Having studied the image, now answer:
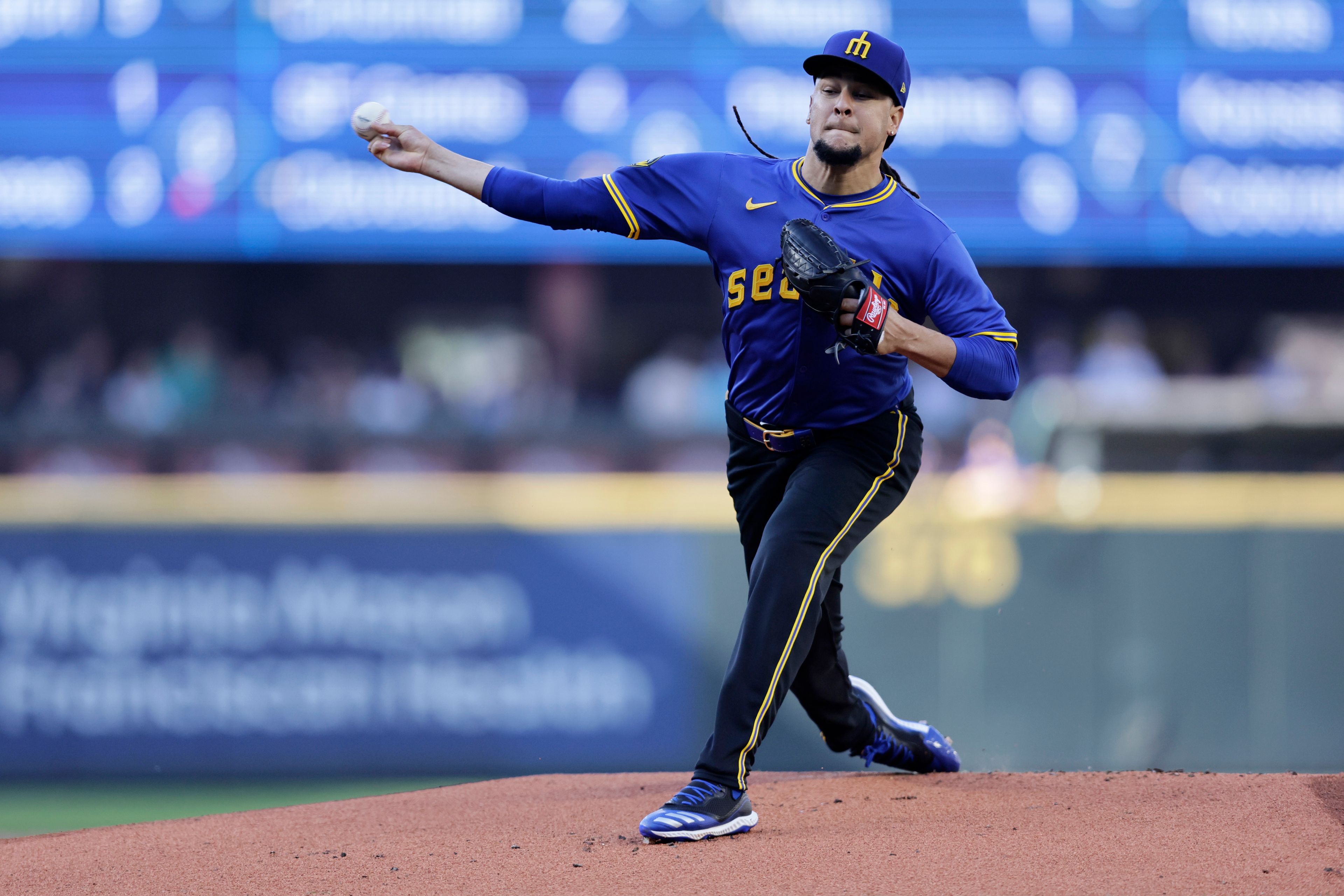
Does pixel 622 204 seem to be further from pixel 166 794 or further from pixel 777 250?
pixel 166 794

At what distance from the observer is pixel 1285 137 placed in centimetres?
706

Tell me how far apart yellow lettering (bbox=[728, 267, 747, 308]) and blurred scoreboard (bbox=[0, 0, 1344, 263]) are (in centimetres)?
387

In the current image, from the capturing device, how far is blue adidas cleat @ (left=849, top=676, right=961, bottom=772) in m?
3.79

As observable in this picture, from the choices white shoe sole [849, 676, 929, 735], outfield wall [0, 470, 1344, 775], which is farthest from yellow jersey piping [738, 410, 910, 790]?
outfield wall [0, 470, 1344, 775]

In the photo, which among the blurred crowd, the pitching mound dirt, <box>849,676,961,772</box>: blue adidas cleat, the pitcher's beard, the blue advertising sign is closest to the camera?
the pitching mound dirt

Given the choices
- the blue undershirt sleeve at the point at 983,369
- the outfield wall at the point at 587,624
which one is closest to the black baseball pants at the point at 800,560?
the blue undershirt sleeve at the point at 983,369

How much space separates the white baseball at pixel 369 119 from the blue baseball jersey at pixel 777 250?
0.33 meters

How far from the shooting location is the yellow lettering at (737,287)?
329 centimetres

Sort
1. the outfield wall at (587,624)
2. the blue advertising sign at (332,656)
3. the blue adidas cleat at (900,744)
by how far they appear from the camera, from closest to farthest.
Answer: the blue adidas cleat at (900,744) → the outfield wall at (587,624) → the blue advertising sign at (332,656)

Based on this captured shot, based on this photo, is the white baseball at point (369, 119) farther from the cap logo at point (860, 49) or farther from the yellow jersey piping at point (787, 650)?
the yellow jersey piping at point (787, 650)

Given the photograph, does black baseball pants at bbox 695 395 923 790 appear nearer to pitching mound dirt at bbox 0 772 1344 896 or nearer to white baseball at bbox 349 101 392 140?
pitching mound dirt at bbox 0 772 1344 896

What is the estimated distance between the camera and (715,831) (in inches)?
121

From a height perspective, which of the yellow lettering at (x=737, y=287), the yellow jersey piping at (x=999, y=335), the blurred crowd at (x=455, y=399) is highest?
the yellow lettering at (x=737, y=287)

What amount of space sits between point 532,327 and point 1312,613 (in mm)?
5691
